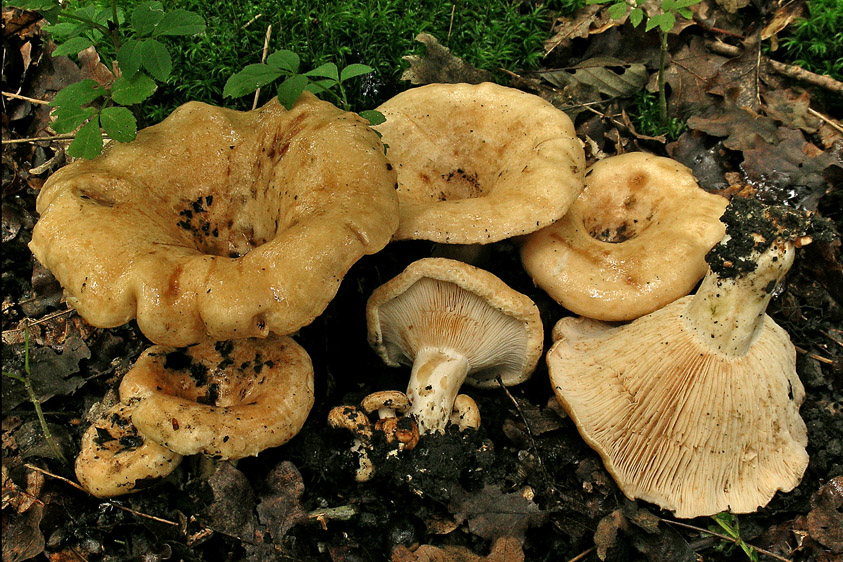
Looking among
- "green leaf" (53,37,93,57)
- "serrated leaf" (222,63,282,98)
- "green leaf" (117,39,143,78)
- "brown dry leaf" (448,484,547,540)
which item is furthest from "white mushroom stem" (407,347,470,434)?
"green leaf" (53,37,93,57)

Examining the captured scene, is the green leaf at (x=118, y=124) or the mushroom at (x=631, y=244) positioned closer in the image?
the green leaf at (x=118, y=124)

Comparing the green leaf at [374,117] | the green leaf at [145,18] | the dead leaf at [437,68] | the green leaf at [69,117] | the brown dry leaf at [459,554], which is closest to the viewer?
the brown dry leaf at [459,554]

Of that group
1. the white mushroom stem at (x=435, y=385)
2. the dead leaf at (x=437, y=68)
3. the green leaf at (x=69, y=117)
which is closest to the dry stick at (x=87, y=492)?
the white mushroom stem at (x=435, y=385)

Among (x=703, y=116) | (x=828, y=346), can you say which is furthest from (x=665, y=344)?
(x=703, y=116)

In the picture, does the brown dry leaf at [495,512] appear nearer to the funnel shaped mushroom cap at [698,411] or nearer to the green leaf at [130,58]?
the funnel shaped mushroom cap at [698,411]

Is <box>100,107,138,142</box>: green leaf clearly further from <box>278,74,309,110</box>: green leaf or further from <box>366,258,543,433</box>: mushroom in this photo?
<box>366,258,543,433</box>: mushroom

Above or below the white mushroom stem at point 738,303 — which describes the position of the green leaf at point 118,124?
above

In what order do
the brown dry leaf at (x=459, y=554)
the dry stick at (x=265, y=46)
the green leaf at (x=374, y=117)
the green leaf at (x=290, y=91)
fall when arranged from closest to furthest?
the brown dry leaf at (x=459, y=554), the green leaf at (x=290, y=91), the green leaf at (x=374, y=117), the dry stick at (x=265, y=46)
